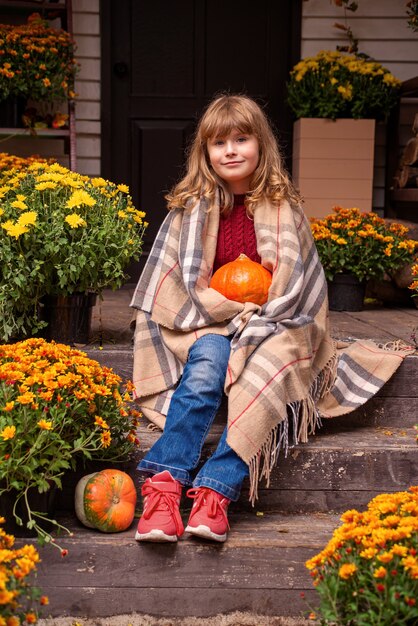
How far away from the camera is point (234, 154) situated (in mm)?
3121

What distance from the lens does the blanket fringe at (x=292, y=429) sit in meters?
2.76

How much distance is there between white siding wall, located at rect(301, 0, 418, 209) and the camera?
5848 mm

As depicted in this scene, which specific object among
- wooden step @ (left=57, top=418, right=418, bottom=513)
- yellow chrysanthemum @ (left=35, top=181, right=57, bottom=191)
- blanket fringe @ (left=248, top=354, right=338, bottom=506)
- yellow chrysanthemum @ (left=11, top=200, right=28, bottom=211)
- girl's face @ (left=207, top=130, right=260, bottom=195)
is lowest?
wooden step @ (left=57, top=418, right=418, bottom=513)

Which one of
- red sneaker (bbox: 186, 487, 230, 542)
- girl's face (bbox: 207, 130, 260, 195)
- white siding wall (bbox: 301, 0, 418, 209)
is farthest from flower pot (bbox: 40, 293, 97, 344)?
white siding wall (bbox: 301, 0, 418, 209)

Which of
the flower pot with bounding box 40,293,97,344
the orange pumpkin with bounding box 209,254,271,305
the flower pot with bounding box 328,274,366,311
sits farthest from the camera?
the flower pot with bounding box 328,274,366,311

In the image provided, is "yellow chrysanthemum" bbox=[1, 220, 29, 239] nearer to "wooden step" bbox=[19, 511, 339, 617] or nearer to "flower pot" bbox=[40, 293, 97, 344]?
"flower pot" bbox=[40, 293, 97, 344]

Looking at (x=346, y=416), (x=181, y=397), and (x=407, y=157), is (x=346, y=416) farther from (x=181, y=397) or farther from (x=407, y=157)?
(x=407, y=157)

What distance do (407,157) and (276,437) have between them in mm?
3207

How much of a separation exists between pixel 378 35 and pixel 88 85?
6.41 feet

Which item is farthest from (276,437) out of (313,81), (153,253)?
(313,81)

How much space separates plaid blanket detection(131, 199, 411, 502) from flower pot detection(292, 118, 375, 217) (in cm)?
240

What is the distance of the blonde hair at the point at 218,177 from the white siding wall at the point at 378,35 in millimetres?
2877

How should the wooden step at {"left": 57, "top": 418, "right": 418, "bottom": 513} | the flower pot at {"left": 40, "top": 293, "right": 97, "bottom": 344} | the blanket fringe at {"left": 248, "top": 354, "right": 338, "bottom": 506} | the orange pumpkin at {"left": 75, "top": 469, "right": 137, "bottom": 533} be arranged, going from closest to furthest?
the orange pumpkin at {"left": 75, "top": 469, "right": 137, "bottom": 533}
the blanket fringe at {"left": 248, "top": 354, "right": 338, "bottom": 506}
the wooden step at {"left": 57, "top": 418, "right": 418, "bottom": 513}
the flower pot at {"left": 40, "top": 293, "right": 97, "bottom": 344}

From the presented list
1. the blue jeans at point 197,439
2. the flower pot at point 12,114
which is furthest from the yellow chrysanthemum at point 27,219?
the flower pot at point 12,114
